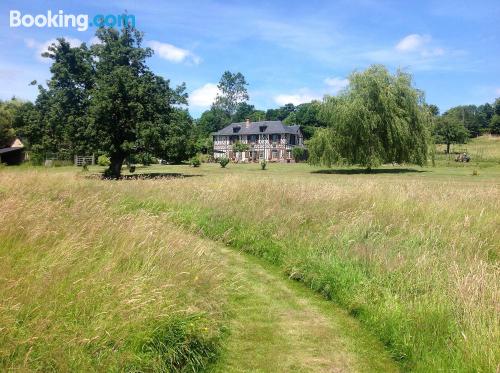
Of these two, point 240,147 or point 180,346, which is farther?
point 240,147

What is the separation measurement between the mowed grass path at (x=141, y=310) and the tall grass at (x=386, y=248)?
0.44 metres

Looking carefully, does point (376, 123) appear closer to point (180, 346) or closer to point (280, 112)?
point (180, 346)

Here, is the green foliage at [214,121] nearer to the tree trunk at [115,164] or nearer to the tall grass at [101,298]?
the tree trunk at [115,164]

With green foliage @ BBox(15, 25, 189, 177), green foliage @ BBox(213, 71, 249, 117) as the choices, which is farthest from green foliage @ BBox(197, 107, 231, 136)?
green foliage @ BBox(15, 25, 189, 177)

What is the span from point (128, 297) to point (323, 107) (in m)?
37.5

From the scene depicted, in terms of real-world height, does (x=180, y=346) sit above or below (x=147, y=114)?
below

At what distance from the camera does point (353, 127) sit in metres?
36.5

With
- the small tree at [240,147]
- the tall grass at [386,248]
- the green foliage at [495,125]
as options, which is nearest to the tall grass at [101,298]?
the tall grass at [386,248]

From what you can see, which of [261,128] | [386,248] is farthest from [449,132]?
[386,248]

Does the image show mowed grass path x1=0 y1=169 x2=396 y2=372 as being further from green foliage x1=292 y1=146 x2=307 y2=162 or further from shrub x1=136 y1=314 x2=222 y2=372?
green foliage x1=292 y1=146 x2=307 y2=162

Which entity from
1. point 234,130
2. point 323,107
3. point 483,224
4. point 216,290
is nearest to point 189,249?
point 216,290

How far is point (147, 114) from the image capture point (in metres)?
30.3

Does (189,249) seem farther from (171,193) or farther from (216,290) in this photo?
(171,193)

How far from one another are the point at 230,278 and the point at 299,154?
67.4 m
